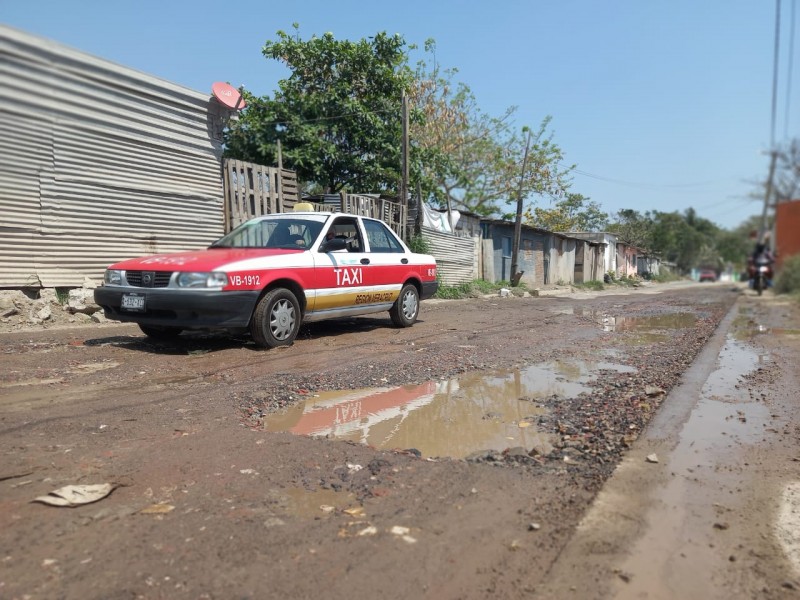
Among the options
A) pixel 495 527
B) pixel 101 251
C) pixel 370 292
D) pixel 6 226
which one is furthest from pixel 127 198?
pixel 495 527

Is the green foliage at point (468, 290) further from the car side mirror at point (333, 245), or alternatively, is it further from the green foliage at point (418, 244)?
the car side mirror at point (333, 245)

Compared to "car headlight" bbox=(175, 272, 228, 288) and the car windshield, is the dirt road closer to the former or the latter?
"car headlight" bbox=(175, 272, 228, 288)

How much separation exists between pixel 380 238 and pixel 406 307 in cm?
109

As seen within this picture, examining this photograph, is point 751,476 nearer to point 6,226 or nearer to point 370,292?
point 370,292

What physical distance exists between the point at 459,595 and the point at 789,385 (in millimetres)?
4695

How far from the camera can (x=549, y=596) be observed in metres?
1.95

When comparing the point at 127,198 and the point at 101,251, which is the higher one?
the point at 127,198

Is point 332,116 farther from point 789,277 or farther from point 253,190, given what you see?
point 789,277

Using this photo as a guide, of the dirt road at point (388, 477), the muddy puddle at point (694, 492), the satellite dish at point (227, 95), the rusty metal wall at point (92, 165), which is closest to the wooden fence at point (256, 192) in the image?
the rusty metal wall at point (92, 165)

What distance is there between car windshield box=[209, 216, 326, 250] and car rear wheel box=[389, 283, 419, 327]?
180 centimetres

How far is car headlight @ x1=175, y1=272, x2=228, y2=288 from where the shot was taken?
18.5 feet

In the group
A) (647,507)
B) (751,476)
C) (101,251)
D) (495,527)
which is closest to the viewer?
(495,527)

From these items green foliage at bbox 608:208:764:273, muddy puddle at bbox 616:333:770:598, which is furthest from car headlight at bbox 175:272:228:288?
green foliage at bbox 608:208:764:273

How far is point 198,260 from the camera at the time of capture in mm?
5832
